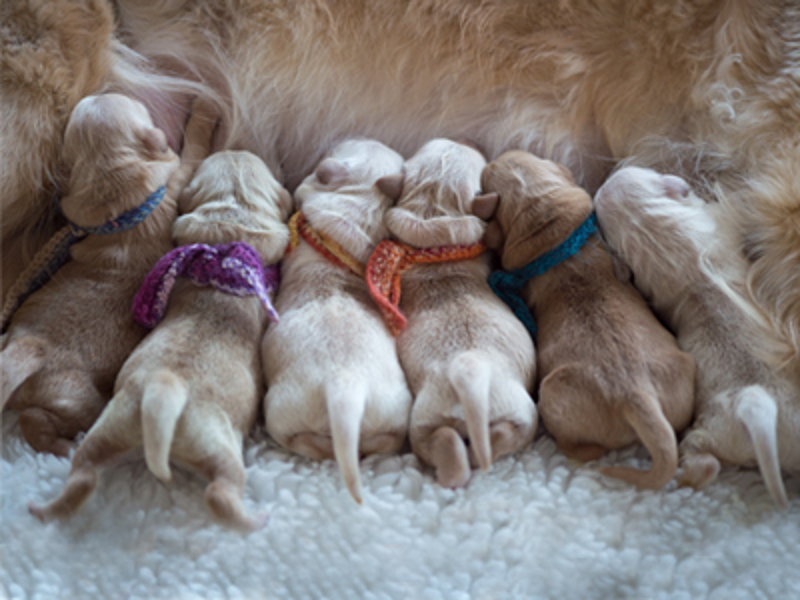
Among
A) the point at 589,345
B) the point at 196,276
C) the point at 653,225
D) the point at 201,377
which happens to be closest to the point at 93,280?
the point at 196,276

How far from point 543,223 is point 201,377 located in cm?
57

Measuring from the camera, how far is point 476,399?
84 centimetres

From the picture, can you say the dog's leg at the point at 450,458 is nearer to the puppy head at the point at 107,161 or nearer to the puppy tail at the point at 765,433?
the puppy tail at the point at 765,433

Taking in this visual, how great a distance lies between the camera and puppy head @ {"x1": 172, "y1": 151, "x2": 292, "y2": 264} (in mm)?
1071

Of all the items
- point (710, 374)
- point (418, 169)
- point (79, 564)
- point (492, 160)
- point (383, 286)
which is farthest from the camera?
point (492, 160)

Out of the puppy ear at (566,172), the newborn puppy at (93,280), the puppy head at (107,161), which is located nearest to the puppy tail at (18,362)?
the newborn puppy at (93,280)

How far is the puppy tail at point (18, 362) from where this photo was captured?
0.90 meters

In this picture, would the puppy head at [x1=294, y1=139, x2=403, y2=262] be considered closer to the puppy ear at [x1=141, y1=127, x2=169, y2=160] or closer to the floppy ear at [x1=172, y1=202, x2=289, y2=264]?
the floppy ear at [x1=172, y1=202, x2=289, y2=264]

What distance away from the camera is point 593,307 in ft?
3.30

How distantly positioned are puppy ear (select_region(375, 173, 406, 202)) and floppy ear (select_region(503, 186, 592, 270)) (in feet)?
0.64

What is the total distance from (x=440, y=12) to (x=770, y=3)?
52 cm

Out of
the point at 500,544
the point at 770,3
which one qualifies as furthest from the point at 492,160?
the point at 500,544

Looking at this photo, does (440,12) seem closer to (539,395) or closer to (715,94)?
(715,94)

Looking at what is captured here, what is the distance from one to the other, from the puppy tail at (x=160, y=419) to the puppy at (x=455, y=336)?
0.30 meters
